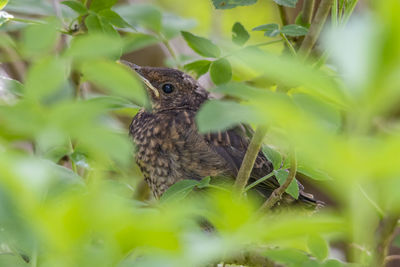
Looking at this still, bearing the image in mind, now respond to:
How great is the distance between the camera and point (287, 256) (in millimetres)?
868

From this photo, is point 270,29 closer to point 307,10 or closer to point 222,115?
point 307,10

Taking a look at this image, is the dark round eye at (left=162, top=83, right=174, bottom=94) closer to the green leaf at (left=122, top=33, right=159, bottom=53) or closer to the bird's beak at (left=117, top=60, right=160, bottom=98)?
the bird's beak at (left=117, top=60, right=160, bottom=98)

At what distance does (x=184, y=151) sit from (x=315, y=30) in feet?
2.80

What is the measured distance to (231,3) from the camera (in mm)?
1397

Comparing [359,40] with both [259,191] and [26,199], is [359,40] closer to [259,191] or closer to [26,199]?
[26,199]

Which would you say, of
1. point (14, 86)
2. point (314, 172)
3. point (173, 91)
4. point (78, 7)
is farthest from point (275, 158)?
point (173, 91)

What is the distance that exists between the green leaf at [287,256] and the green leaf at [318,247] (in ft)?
0.59

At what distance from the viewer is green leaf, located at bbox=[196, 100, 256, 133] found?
1.42ft

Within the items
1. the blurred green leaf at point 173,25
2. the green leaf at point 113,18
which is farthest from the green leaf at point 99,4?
the blurred green leaf at point 173,25

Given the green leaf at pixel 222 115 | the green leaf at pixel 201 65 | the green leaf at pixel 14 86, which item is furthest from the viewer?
the green leaf at pixel 201 65

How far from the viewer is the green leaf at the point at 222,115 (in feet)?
1.42

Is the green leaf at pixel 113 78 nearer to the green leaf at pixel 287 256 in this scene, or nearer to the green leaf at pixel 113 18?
the green leaf at pixel 287 256

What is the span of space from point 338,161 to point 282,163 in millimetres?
837

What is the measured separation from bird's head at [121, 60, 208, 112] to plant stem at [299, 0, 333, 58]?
1020 millimetres
